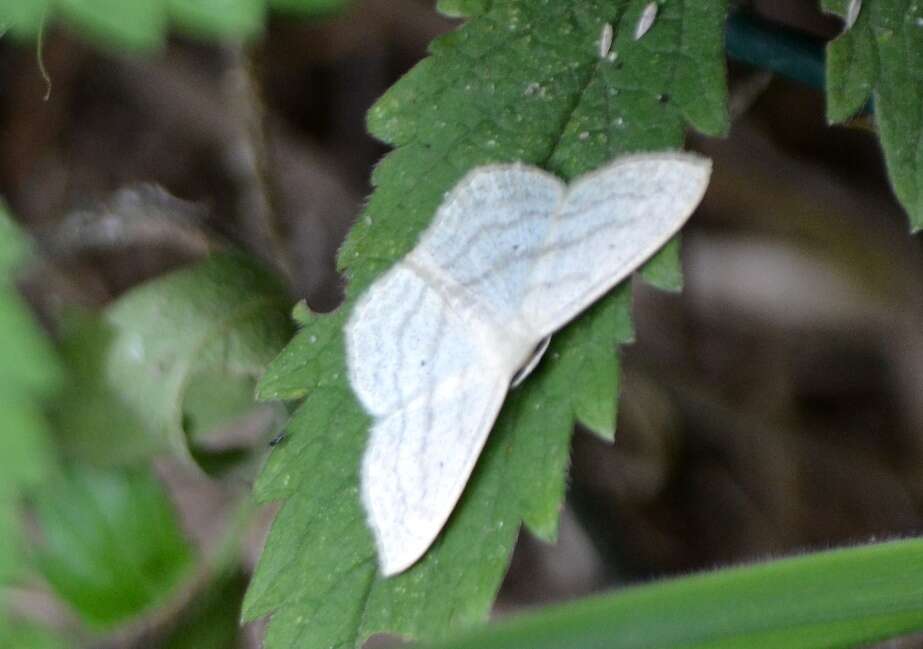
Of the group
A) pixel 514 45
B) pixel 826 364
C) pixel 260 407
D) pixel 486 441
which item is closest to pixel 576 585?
pixel 826 364

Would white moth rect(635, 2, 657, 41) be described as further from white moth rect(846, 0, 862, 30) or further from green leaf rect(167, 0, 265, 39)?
green leaf rect(167, 0, 265, 39)

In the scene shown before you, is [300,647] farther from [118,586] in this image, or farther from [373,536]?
[118,586]

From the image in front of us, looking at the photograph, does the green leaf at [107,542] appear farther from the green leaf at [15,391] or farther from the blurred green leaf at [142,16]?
the blurred green leaf at [142,16]

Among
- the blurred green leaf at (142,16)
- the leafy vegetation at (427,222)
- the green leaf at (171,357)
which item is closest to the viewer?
the blurred green leaf at (142,16)

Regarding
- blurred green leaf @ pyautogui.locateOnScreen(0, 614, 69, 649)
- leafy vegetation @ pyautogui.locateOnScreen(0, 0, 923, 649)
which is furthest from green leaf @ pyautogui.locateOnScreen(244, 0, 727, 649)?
blurred green leaf @ pyautogui.locateOnScreen(0, 614, 69, 649)

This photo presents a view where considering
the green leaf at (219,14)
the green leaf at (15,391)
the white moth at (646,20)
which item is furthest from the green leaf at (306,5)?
the green leaf at (15,391)

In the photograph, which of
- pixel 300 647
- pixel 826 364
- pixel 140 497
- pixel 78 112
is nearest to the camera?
pixel 300 647
